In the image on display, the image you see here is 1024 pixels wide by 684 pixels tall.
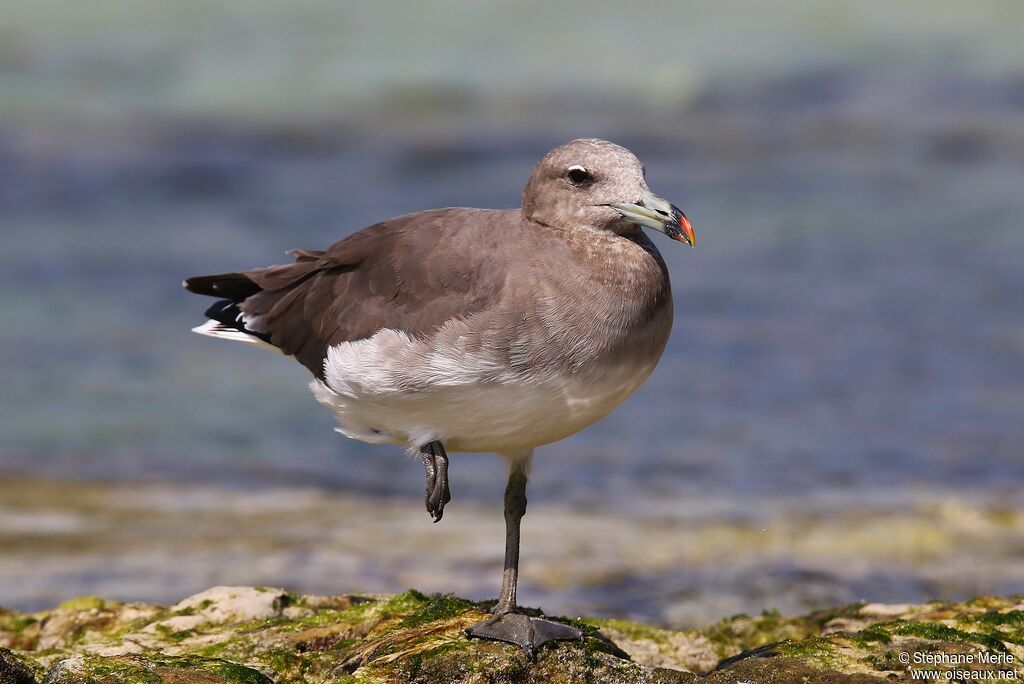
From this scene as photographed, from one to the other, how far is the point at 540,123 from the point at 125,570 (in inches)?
502

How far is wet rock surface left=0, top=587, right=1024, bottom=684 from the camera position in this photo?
17.5 feet

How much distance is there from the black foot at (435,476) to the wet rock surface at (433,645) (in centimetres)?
45

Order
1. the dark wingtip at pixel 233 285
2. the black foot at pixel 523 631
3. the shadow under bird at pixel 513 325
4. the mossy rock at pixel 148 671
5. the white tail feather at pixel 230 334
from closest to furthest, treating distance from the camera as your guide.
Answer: the mossy rock at pixel 148 671, the black foot at pixel 523 631, the shadow under bird at pixel 513 325, the white tail feather at pixel 230 334, the dark wingtip at pixel 233 285

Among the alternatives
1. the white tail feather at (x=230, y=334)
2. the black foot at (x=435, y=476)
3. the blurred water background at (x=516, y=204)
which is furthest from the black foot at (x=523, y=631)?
the blurred water background at (x=516, y=204)

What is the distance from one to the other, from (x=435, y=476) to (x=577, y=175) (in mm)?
1410

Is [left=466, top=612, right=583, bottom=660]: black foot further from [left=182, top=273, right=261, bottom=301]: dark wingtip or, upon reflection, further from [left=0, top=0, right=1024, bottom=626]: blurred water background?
[left=0, top=0, right=1024, bottom=626]: blurred water background

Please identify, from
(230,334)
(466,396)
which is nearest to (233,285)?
(230,334)

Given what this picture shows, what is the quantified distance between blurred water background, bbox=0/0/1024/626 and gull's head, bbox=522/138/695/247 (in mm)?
3319

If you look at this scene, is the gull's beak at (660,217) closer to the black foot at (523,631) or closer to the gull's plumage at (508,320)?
the gull's plumage at (508,320)

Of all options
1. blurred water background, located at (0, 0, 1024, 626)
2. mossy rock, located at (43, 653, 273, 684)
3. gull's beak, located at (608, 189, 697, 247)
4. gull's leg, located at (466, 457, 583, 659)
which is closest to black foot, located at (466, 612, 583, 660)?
gull's leg, located at (466, 457, 583, 659)

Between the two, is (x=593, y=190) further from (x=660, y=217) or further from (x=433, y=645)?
(x=433, y=645)

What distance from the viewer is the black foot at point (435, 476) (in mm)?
6023

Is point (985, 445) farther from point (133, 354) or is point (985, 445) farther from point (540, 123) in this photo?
point (540, 123)

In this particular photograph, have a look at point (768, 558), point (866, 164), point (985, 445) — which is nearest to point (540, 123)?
point (866, 164)
